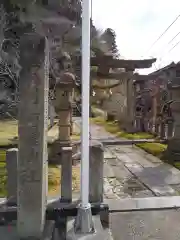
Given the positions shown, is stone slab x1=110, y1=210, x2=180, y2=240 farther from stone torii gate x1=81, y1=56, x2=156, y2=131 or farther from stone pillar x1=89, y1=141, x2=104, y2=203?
stone torii gate x1=81, y1=56, x2=156, y2=131

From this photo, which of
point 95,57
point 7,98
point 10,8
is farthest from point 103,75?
point 7,98

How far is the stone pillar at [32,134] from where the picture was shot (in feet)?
10.3

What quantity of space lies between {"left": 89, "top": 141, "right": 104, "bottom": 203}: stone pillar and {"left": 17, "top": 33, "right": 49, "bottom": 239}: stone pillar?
0.79 m

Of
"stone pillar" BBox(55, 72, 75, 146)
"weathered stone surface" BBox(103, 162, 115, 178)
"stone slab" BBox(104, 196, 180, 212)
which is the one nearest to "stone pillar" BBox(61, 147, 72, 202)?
"stone slab" BBox(104, 196, 180, 212)

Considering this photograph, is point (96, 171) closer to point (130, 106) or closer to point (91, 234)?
point (91, 234)

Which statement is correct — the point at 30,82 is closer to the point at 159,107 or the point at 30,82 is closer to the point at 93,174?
the point at 93,174

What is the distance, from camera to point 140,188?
5.63 m

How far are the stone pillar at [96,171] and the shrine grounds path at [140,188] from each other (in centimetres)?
49

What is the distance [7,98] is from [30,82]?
113 inches

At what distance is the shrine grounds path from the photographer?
370 centimetres

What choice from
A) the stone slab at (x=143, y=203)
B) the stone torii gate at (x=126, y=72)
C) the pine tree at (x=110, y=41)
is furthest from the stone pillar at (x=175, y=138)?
the pine tree at (x=110, y=41)

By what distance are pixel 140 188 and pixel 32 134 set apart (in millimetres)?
3211

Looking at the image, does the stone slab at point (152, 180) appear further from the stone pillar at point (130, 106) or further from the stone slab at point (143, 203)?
the stone pillar at point (130, 106)

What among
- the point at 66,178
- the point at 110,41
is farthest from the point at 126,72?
the point at 66,178
